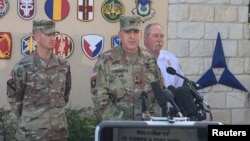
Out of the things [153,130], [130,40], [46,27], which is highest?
[46,27]

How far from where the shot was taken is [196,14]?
7750mm

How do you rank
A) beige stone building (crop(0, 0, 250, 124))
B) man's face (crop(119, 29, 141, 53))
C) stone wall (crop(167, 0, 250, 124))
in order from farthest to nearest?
1. stone wall (crop(167, 0, 250, 124))
2. beige stone building (crop(0, 0, 250, 124))
3. man's face (crop(119, 29, 141, 53))

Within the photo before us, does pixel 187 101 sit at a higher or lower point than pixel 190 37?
lower

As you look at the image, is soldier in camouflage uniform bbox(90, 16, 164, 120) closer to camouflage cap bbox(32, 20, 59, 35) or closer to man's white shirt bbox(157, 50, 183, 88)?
camouflage cap bbox(32, 20, 59, 35)

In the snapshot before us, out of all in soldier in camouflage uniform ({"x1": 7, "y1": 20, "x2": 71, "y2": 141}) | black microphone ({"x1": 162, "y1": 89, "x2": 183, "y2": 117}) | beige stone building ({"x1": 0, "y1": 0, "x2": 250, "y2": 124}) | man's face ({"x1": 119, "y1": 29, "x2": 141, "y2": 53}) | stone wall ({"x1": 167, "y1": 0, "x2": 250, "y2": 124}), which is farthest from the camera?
stone wall ({"x1": 167, "y1": 0, "x2": 250, "y2": 124})

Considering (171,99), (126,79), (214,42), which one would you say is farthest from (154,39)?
(171,99)

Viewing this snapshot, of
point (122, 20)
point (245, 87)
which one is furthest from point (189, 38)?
point (122, 20)

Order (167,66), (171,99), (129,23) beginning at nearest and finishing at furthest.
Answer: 1. (171,99)
2. (129,23)
3. (167,66)

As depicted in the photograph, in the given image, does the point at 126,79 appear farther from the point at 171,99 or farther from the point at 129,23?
the point at 171,99

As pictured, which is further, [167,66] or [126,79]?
[167,66]

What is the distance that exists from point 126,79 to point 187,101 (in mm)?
1415

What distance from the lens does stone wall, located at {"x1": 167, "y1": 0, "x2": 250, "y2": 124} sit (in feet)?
25.3

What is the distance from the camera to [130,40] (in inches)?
201

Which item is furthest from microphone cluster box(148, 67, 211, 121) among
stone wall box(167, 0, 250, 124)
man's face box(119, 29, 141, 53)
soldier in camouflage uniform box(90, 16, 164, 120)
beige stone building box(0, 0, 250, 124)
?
stone wall box(167, 0, 250, 124)
